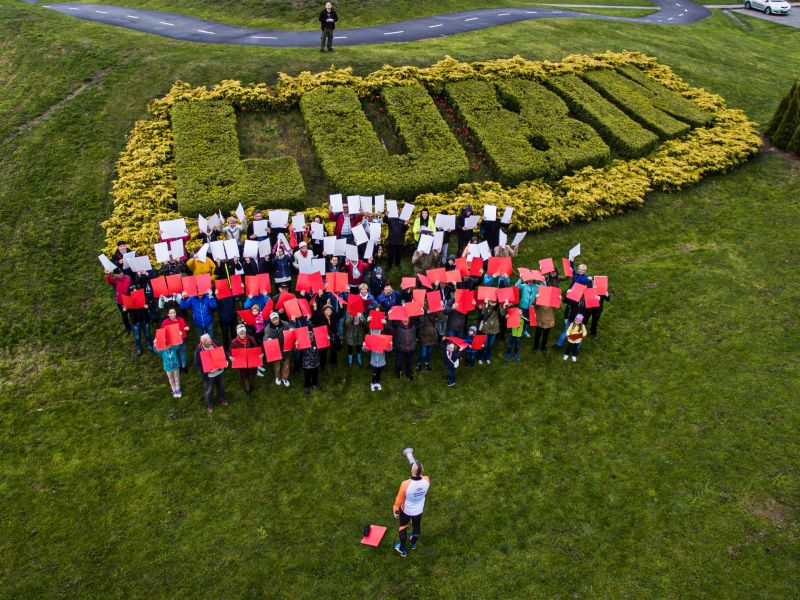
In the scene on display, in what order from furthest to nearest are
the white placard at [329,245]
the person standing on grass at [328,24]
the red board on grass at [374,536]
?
the person standing on grass at [328,24], the white placard at [329,245], the red board on grass at [374,536]

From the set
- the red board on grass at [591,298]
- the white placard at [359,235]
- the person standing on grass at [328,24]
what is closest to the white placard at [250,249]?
the white placard at [359,235]

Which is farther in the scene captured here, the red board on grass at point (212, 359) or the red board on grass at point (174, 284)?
the red board on grass at point (174, 284)

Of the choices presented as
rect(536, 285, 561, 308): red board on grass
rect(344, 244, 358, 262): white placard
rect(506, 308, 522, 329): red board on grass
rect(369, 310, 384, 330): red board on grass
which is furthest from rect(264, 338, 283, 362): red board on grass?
rect(536, 285, 561, 308): red board on grass

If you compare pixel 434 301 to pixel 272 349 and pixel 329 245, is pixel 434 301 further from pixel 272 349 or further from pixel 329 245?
pixel 272 349

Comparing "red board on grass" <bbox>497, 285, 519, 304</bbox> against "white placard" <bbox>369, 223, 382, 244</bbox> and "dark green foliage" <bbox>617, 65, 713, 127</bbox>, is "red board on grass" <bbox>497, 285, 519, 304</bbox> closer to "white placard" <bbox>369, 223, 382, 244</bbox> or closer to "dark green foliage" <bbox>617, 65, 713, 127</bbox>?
"white placard" <bbox>369, 223, 382, 244</bbox>

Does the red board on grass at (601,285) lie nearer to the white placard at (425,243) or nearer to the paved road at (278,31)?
the white placard at (425,243)

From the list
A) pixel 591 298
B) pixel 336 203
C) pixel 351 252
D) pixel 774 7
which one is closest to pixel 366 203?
pixel 336 203

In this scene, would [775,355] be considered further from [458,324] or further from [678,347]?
[458,324]
